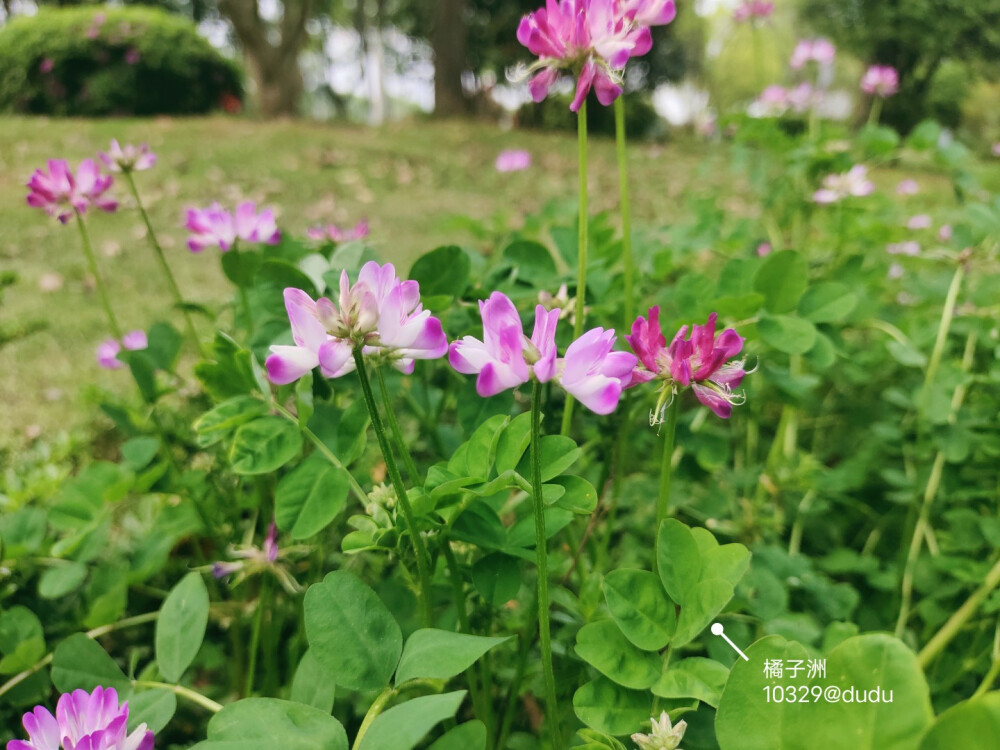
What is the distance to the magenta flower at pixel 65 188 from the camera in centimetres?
91

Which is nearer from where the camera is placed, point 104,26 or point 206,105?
point 104,26

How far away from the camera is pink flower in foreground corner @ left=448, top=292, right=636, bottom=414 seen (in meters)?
0.44

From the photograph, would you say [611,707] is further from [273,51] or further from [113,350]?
[273,51]

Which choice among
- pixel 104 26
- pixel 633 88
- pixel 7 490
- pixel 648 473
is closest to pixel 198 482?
pixel 7 490

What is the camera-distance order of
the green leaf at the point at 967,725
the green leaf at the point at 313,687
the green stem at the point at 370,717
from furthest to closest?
the green leaf at the point at 313,687 < the green stem at the point at 370,717 < the green leaf at the point at 967,725

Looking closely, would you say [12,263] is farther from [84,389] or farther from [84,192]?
[84,192]

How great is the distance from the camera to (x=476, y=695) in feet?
1.93

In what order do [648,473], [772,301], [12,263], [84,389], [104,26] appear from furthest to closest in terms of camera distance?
1. [104,26]
2. [12,263]
3. [84,389]
4. [648,473]
5. [772,301]

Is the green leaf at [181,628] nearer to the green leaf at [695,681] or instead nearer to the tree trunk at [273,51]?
the green leaf at [695,681]

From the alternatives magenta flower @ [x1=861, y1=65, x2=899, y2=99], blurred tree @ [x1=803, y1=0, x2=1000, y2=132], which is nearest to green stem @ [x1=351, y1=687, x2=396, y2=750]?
magenta flower @ [x1=861, y1=65, x2=899, y2=99]

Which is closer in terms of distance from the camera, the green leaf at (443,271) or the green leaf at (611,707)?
the green leaf at (611,707)

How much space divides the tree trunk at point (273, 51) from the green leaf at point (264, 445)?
8155 millimetres

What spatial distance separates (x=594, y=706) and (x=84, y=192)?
36.7 inches

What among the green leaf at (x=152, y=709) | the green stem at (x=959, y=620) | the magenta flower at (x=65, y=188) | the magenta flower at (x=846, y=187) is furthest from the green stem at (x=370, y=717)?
the magenta flower at (x=846, y=187)
